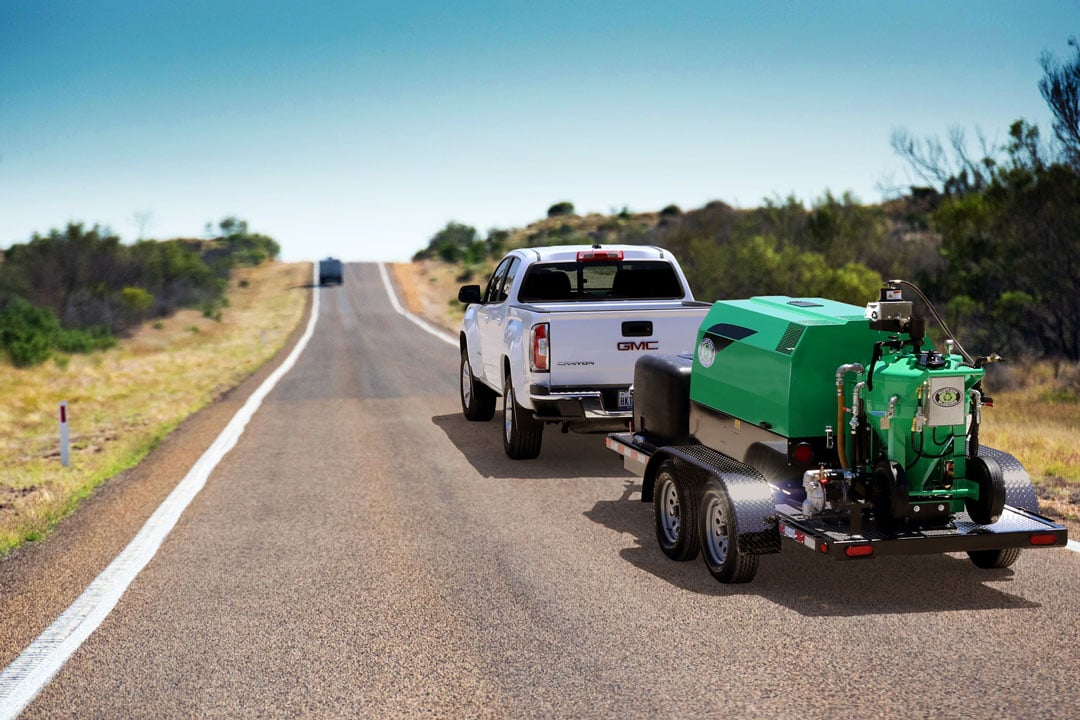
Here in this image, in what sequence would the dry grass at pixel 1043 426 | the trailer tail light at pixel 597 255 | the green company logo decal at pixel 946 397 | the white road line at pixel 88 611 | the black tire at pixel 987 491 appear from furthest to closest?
1. the trailer tail light at pixel 597 255
2. the dry grass at pixel 1043 426
3. the black tire at pixel 987 491
4. the green company logo decal at pixel 946 397
5. the white road line at pixel 88 611

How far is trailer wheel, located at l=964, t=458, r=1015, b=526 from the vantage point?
629 centimetres

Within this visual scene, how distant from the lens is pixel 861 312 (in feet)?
23.1

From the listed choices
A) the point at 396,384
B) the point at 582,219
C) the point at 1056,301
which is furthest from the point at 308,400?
the point at 582,219

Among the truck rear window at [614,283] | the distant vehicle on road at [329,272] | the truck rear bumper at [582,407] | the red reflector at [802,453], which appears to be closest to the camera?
the red reflector at [802,453]

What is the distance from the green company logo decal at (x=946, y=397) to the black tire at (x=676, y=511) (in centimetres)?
169

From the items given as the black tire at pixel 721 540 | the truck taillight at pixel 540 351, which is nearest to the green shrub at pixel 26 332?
the truck taillight at pixel 540 351

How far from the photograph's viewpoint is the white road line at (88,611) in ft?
16.8

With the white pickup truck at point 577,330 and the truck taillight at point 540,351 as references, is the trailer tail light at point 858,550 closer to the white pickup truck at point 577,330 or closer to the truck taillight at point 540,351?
the white pickup truck at point 577,330

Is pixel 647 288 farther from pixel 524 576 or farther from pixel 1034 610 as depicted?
pixel 1034 610

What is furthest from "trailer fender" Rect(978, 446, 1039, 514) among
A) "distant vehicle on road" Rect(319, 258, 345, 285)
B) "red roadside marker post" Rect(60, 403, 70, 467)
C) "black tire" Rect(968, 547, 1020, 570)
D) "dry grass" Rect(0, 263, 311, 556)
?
"distant vehicle on road" Rect(319, 258, 345, 285)

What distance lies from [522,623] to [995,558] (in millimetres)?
3213

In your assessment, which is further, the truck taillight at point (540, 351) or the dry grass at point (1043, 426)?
the truck taillight at point (540, 351)

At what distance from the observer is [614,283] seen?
12289 millimetres

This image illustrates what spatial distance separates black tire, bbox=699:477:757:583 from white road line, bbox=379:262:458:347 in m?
24.9
